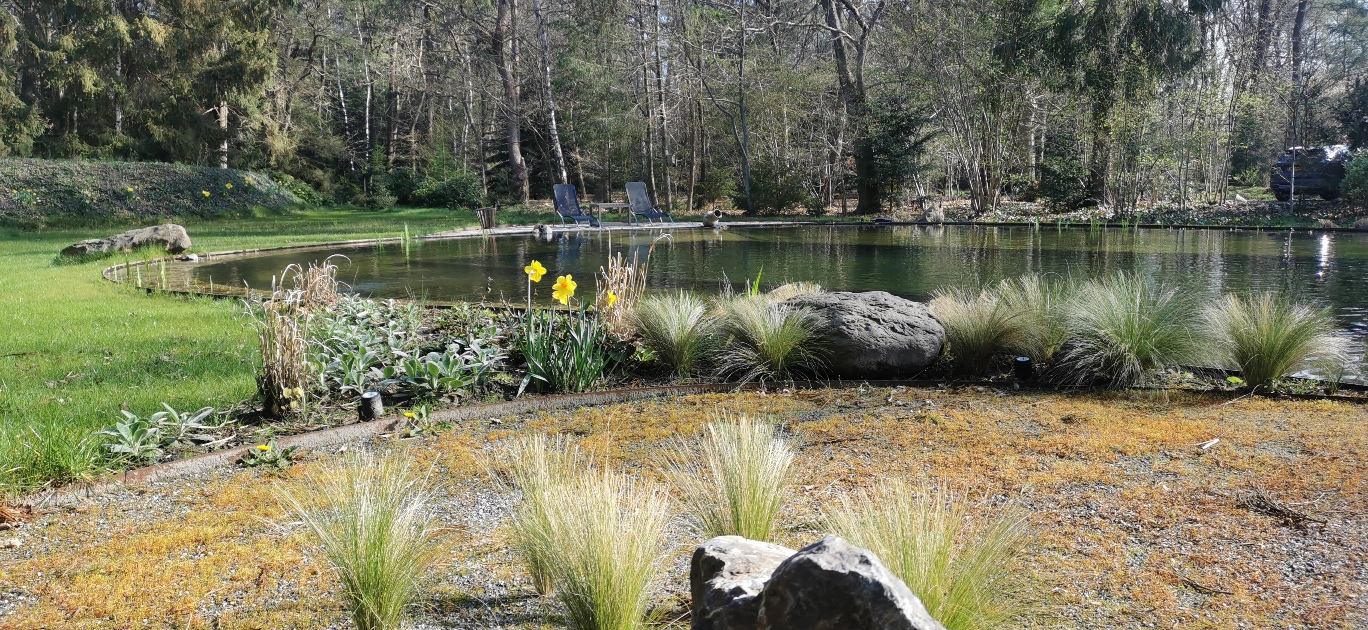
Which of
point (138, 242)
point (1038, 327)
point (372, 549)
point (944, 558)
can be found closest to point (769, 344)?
point (1038, 327)

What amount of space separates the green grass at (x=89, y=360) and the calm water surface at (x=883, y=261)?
5.05ft

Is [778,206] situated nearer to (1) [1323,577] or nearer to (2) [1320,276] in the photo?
(2) [1320,276]

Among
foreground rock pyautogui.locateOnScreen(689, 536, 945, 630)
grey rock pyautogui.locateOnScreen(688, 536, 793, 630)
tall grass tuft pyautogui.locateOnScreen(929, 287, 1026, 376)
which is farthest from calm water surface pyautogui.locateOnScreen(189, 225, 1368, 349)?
foreground rock pyautogui.locateOnScreen(689, 536, 945, 630)

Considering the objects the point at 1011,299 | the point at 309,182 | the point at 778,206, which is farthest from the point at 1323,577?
the point at 309,182

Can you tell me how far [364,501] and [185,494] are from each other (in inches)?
54.7

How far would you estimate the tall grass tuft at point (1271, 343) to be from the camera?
4262 mm

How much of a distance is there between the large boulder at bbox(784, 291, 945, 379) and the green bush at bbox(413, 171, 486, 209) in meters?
19.3

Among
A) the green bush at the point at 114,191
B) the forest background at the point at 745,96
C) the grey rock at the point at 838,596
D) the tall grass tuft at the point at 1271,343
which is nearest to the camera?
the grey rock at the point at 838,596

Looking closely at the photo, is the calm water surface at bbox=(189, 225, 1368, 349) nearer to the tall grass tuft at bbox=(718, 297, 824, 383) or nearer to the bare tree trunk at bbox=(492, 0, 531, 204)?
the tall grass tuft at bbox=(718, 297, 824, 383)

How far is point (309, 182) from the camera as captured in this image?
2542cm

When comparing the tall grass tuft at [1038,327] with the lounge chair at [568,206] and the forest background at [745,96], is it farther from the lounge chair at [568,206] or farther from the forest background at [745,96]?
the forest background at [745,96]

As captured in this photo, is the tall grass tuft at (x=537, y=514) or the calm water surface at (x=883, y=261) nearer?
the tall grass tuft at (x=537, y=514)

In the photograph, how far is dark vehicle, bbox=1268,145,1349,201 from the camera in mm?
17312

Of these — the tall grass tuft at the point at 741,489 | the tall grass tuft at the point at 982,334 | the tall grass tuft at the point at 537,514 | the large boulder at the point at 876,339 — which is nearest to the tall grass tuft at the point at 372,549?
the tall grass tuft at the point at 537,514
